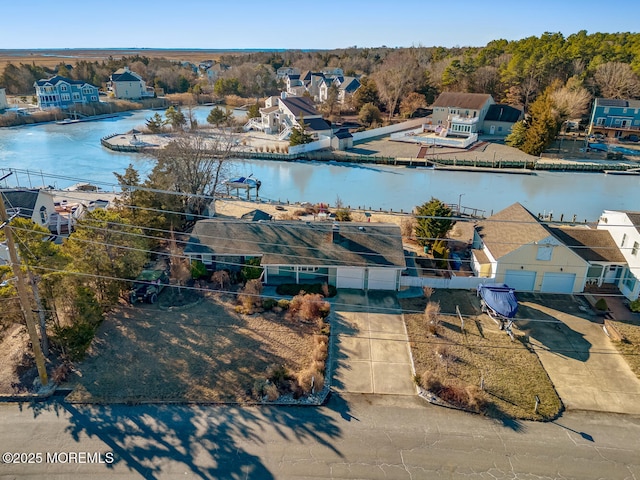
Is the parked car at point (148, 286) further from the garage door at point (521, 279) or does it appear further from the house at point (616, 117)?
the house at point (616, 117)

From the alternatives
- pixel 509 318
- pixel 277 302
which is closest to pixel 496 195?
pixel 509 318

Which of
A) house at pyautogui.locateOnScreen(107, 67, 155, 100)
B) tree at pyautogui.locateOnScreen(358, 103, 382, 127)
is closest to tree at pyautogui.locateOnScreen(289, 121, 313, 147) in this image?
tree at pyautogui.locateOnScreen(358, 103, 382, 127)

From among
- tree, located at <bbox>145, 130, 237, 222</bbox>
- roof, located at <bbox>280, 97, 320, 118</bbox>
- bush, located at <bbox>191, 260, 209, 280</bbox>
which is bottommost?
bush, located at <bbox>191, 260, 209, 280</bbox>

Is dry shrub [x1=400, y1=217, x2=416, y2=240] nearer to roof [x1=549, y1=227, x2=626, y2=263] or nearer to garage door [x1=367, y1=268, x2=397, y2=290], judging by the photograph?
garage door [x1=367, y1=268, x2=397, y2=290]

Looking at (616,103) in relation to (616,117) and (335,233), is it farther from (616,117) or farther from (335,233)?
(335,233)

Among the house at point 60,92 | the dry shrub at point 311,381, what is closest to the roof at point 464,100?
the dry shrub at point 311,381
